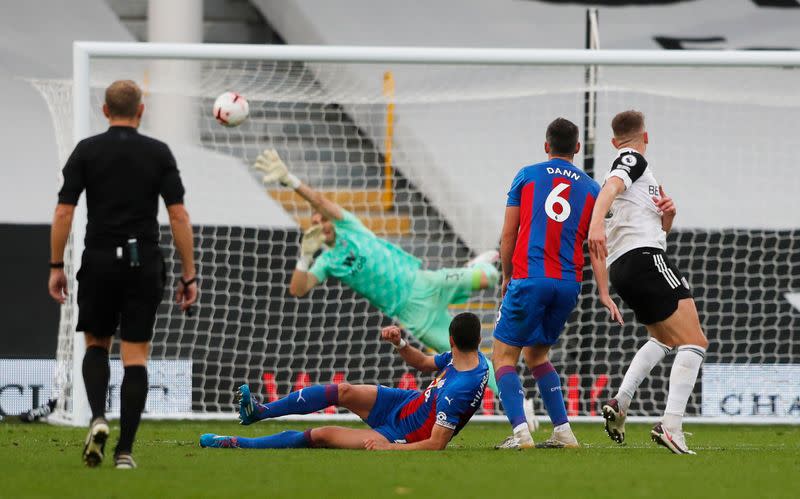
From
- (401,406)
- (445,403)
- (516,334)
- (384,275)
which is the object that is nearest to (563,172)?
(516,334)

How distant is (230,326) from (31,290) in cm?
171

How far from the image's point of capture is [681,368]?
5.88 metres

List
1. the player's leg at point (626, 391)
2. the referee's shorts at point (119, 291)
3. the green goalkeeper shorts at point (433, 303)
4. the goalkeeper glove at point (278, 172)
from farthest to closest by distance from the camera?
the green goalkeeper shorts at point (433, 303) → the goalkeeper glove at point (278, 172) → the player's leg at point (626, 391) → the referee's shorts at point (119, 291)

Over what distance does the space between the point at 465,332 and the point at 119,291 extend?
1.68 metres

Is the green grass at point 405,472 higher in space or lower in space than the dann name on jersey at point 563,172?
lower

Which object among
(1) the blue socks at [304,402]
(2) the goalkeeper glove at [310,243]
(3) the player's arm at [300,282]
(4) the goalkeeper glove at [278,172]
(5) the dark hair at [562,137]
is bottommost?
(1) the blue socks at [304,402]

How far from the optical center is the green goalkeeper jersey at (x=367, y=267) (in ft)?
27.8

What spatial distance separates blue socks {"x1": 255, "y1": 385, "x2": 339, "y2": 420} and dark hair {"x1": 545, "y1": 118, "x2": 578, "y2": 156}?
160 cm

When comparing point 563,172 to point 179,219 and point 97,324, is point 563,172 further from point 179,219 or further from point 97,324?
point 97,324

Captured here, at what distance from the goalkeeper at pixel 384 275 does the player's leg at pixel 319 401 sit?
2.45 metres

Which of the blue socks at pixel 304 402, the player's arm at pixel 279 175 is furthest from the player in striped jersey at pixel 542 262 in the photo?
the player's arm at pixel 279 175

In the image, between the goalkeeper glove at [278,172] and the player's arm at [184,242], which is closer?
the player's arm at [184,242]

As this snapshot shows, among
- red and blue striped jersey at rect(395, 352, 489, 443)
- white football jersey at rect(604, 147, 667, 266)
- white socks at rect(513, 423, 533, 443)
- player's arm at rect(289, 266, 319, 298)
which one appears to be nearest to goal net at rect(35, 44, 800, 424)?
player's arm at rect(289, 266, 319, 298)

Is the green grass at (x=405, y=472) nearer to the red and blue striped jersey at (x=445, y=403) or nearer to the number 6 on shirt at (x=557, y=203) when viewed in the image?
Answer: the red and blue striped jersey at (x=445, y=403)
